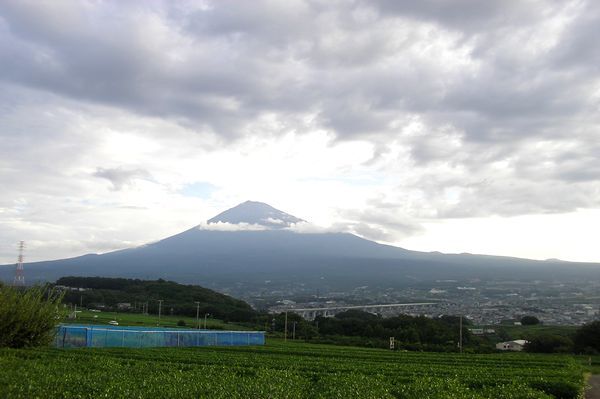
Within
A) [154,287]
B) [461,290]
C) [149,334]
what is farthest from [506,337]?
[461,290]

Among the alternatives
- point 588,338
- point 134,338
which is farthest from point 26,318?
point 588,338

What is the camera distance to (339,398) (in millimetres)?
10711

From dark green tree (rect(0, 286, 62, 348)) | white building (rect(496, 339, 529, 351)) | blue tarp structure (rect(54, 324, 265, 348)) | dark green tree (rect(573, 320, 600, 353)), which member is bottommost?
white building (rect(496, 339, 529, 351))

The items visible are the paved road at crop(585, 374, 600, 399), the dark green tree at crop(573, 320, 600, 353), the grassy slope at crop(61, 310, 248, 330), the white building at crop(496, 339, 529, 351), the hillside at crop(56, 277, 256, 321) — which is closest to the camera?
the paved road at crop(585, 374, 600, 399)

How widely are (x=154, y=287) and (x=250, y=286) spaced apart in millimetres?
74385

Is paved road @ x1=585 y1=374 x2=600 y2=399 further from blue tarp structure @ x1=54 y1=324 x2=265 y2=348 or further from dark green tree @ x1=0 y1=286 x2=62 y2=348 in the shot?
blue tarp structure @ x1=54 y1=324 x2=265 y2=348

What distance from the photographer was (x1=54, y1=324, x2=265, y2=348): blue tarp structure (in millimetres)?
30078

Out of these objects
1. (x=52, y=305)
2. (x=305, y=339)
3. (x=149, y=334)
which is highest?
(x=52, y=305)

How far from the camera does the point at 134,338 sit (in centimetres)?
3325

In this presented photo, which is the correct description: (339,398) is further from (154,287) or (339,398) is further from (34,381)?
(154,287)

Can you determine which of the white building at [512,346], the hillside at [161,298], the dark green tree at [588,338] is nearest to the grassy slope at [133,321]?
the hillside at [161,298]

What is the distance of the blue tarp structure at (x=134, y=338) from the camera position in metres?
30.1

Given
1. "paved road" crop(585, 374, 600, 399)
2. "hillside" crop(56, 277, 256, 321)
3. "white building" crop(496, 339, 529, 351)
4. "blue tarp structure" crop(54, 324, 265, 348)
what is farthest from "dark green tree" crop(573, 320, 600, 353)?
"hillside" crop(56, 277, 256, 321)

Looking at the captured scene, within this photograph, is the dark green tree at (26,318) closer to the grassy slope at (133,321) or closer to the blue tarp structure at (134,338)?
the blue tarp structure at (134,338)
